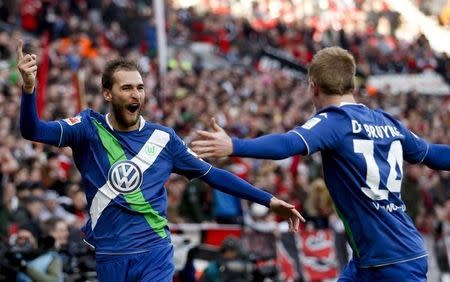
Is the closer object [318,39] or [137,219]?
[137,219]

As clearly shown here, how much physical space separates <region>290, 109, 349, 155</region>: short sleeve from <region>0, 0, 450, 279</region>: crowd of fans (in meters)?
4.72

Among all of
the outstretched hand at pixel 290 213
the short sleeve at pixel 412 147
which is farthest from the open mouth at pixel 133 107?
the short sleeve at pixel 412 147

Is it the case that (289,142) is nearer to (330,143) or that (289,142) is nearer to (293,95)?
(330,143)

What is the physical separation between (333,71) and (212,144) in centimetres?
106

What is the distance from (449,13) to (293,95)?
21473 millimetres

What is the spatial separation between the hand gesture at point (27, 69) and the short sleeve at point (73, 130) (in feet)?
1.32

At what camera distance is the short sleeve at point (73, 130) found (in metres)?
7.04

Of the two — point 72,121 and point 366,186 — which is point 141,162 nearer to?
point 72,121

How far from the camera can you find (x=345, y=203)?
641 centimetres

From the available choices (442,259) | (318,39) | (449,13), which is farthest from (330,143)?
(449,13)

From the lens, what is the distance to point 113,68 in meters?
7.36

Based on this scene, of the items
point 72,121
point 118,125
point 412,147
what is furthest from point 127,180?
point 412,147

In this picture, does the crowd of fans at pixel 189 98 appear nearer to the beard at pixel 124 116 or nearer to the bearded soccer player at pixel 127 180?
the bearded soccer player at pixel 127 180

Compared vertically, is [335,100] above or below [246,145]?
above
